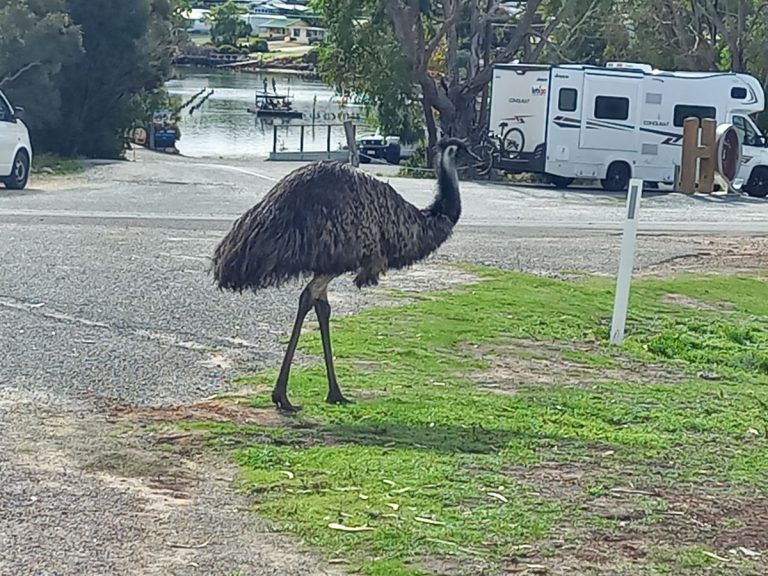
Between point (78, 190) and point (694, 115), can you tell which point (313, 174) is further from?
point (694, 115)

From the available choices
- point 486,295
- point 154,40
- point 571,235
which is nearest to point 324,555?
point 486,295

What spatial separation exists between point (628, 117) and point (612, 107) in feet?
1.53

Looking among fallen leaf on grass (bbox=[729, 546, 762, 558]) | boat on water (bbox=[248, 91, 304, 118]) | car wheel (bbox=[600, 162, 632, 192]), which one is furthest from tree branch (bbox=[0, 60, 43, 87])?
boat on water (bbox=[248, 91, 304, 118])

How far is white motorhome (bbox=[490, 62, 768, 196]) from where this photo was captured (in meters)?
35.6

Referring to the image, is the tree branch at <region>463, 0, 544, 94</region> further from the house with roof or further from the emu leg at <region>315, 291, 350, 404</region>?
the house with roof

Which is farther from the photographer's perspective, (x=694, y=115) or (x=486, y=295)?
(x=694, y=115)

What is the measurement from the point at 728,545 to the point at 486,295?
8.57 m

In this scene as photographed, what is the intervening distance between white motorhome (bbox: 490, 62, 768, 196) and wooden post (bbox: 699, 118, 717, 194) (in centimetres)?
426

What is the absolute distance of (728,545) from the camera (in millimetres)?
5992

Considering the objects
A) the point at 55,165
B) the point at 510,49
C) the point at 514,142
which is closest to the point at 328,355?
the point at 55,165

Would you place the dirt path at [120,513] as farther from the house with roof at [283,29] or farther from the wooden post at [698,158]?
the house with roof at [283,29]

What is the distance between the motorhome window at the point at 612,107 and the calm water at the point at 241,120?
2360cm

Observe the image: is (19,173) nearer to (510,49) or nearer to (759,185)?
(759,185)

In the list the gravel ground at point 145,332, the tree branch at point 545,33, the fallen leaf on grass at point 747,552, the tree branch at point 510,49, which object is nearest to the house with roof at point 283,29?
the tree branch at point 545,33
